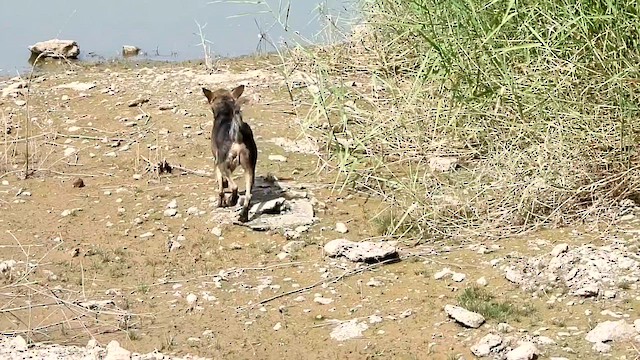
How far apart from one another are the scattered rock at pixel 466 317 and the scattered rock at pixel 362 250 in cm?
79

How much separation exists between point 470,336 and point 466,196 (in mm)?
1544

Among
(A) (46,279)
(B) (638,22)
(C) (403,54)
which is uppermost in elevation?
(B) (638,22)

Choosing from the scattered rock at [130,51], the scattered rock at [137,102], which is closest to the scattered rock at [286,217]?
the scattered rock at [137,102]

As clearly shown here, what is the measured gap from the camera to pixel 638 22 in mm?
4988

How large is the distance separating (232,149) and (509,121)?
69.4 inches

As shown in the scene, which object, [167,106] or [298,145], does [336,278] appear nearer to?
[298,145]

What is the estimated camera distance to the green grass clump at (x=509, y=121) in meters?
5.17

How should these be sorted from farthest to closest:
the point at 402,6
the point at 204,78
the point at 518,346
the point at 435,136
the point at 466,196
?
the point at 204,78
the point at 402,6
the point at 435,136
the point at 466,196
the point at 518,346

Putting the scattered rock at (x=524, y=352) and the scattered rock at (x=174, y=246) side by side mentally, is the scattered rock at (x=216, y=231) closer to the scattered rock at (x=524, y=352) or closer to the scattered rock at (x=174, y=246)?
the scattered rock at (x=174, y=246)

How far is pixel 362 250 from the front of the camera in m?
5.13

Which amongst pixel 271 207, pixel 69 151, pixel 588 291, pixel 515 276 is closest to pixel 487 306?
pixel 515 276

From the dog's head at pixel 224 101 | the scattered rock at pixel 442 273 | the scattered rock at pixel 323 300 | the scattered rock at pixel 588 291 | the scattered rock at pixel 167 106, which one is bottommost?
the scattered rock at pixel 323 300

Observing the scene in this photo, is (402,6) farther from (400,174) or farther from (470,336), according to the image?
(470,336)

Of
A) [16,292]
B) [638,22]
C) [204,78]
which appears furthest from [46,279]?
[204,78]
